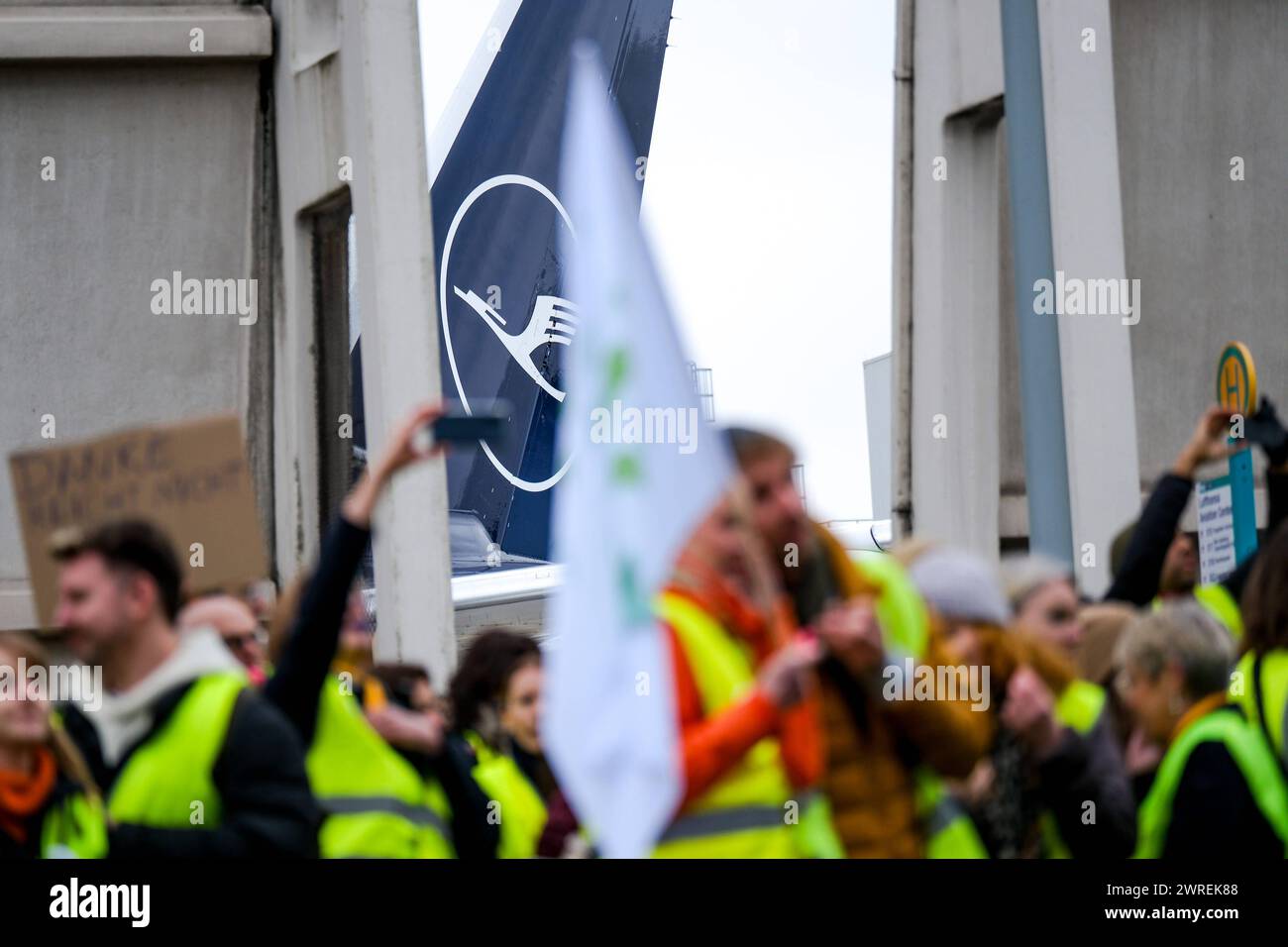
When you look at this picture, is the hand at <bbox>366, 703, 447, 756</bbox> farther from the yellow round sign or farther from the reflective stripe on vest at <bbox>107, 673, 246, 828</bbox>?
the yellow round sign

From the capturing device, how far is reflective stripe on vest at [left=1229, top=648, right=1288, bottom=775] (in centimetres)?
423

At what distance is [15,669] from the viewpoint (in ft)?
12.1

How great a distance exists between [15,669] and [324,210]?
7.91 meters

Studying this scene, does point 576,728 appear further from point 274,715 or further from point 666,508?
point 274,715

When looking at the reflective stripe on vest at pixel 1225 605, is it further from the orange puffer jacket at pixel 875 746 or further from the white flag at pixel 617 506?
the white flag at pixel 617 506

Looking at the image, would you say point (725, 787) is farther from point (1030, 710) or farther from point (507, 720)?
point (507, 720)

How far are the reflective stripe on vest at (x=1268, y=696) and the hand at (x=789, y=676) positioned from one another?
153 centimetres

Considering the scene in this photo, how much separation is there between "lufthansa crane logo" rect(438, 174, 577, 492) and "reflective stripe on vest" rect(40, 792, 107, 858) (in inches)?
600

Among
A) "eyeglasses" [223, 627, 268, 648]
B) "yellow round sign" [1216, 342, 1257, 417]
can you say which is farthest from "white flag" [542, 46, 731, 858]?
"yellow round sign" [1216, 342, 1257, 417]

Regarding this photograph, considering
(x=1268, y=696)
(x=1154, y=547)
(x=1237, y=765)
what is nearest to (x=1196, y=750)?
(x=1237, y=765)

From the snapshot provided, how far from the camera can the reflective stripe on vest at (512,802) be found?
193 inches

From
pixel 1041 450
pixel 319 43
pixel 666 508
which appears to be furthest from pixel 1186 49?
pixel 666 508

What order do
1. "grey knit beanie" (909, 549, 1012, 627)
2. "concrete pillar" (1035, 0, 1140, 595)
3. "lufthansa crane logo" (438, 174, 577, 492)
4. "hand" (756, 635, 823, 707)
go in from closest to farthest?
"hand" (756, 635, 823, 707), "grey knit beanie" (909, 549, 1012, 627), "concrete pillar" (1035, 0, 1140, 595), "lufthansa crane logo" (438, 174, 577, 492)

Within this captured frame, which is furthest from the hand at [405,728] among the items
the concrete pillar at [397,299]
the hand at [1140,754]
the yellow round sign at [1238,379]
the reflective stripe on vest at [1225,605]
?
the concrete pillar at [397,299]
